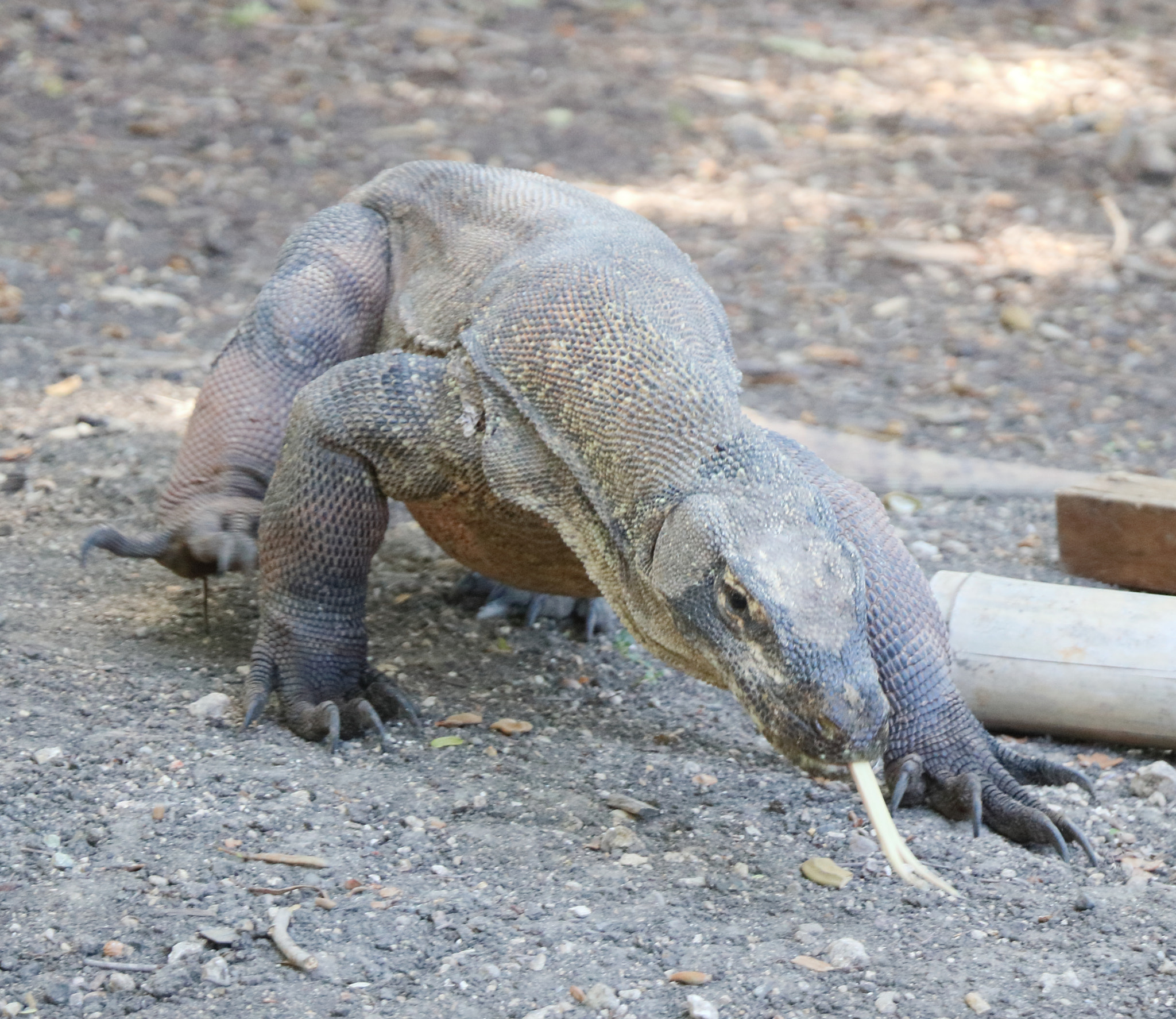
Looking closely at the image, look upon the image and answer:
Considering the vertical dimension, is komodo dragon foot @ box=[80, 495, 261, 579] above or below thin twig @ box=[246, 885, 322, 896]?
above

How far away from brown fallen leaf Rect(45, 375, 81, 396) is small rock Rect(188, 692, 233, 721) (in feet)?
7.73

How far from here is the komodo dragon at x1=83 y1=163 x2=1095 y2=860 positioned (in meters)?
2.38

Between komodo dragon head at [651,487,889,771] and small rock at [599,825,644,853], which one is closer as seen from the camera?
komodo dragon head at [651,487,889,771]

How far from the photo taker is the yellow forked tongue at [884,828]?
2215 millimetres

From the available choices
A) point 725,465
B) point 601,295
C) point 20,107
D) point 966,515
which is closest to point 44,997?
point 725,465

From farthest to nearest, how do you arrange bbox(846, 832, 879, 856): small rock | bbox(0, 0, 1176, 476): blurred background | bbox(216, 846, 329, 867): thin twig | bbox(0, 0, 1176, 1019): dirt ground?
bbox(0, 0, 1176, 476): blurred background < bbox(846, 832, 879, 856): small rock < bbox(216, 846, 329, 867): thin twig < bbox(0, 0, 1176, 1019): dirt ground

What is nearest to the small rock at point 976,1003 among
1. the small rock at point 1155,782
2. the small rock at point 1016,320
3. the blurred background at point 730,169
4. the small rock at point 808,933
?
the small rock at point 808,933

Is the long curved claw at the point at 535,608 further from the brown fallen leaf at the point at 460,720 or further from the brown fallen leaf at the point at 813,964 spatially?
the brown fallen leaf at the point at 813,964

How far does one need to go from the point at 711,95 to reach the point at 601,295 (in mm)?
6533

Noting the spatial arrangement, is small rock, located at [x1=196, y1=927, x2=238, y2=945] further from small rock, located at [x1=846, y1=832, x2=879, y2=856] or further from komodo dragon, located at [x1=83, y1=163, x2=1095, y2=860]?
small rock, located at [x1=846, y1=832, x2=879, y2=856]

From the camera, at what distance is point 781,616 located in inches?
89.5

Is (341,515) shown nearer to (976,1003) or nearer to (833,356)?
(976,1003)

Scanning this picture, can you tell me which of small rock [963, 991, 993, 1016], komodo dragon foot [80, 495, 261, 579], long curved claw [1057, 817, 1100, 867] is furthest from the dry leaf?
komodo dragon foot [80, 495, 261, 579]

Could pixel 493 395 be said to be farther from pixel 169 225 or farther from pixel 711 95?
pixel 711 95
